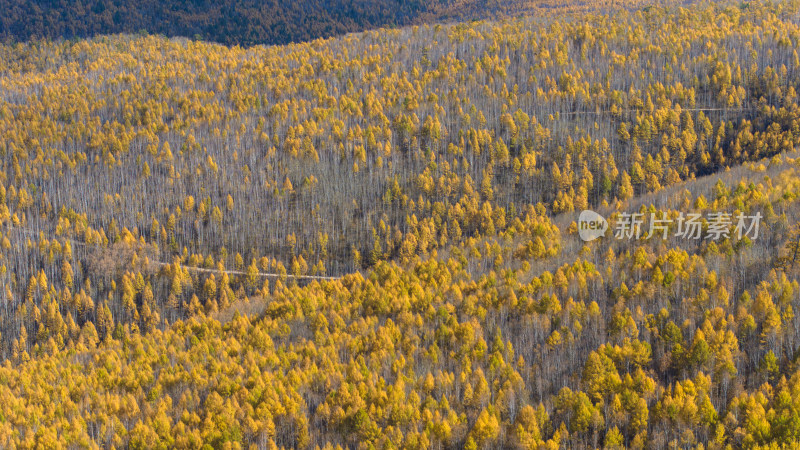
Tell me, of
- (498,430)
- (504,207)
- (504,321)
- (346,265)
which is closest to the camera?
(498,430)

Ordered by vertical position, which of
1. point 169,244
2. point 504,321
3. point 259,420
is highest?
point 169,244

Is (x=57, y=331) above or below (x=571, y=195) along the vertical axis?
below

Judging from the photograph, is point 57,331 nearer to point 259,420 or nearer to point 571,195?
point 259,420

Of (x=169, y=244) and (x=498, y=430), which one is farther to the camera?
(x=169, y=244)

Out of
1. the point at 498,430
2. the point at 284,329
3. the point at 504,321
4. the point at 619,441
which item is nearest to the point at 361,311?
the point at 284,329

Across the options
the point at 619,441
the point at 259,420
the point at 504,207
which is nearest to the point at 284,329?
the point at 259,420

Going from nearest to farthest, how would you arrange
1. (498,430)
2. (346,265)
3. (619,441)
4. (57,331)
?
1. (619,441)
2. (498,430)
3. (57,331)
4. (346,265)

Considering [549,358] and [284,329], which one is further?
[284,329]

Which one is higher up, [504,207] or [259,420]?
[504,207]

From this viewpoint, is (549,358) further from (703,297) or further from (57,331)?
(57,331)
